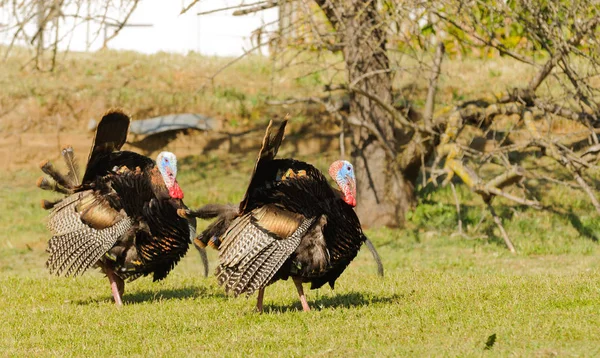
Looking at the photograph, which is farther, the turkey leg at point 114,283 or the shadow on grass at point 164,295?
the shadow on grass at point 164,295

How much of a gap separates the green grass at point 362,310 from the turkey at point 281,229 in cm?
39

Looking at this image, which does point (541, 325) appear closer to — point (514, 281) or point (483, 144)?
point (514, 281)

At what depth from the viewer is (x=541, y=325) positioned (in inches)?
255

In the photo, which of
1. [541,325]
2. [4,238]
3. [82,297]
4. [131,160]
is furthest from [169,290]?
[4,238]

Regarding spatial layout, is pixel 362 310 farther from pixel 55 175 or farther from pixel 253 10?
pixel 253 10

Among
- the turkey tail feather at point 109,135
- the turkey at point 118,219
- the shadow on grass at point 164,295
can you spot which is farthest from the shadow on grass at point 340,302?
the turkey tail feather at point 109,135

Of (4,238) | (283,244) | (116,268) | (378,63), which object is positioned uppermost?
(378,63)

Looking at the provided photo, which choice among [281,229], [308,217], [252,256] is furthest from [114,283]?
[308,217]

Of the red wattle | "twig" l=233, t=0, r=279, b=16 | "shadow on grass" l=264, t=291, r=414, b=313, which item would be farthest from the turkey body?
"twig" l=233, t=0, r=279, b=16

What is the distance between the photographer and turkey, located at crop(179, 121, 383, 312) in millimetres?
7293

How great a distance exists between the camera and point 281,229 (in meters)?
7.35

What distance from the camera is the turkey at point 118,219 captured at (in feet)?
27.5

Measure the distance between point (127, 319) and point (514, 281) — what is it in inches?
152

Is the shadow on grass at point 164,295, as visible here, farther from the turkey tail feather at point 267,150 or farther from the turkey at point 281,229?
the turkey tail feather at point 267,150
